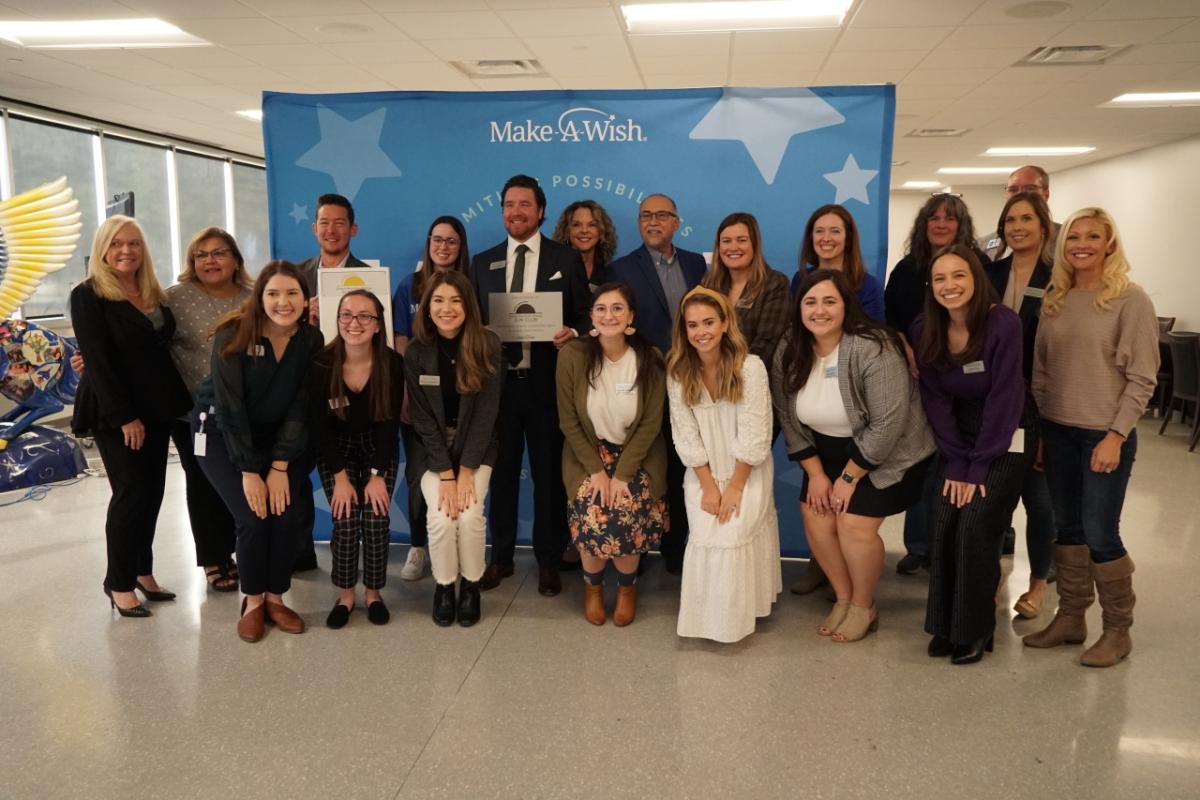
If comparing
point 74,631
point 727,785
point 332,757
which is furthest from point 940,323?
point 74,631

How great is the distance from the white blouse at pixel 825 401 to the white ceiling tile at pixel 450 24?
3746mm

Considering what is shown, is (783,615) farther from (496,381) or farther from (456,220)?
(456,220)

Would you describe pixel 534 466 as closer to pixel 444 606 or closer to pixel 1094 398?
pixel 444 606

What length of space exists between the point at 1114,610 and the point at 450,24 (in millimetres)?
5182

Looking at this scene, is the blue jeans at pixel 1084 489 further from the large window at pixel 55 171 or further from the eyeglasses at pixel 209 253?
the large window at pixel 55 171

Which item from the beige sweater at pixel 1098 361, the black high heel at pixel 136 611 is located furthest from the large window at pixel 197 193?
the beige sweater at pixel 1098 361

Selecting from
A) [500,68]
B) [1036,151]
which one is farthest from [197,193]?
[1036,151]

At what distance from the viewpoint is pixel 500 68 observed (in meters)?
6.88

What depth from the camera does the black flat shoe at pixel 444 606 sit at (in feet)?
10.4

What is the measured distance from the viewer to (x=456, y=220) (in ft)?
11.7

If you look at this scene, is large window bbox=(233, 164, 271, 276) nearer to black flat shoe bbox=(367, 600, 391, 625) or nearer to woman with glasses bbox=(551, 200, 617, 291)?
woman with glasses bbox=(551, 200, 617, 291)

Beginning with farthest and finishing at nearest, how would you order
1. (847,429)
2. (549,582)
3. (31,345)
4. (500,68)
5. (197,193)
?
1. (197,193)
2. (500,68)
3. (31,345)
4. (549,582)
5. (847,429)

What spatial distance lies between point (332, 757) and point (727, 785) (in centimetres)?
110

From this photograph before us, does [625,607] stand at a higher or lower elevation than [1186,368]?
lower
